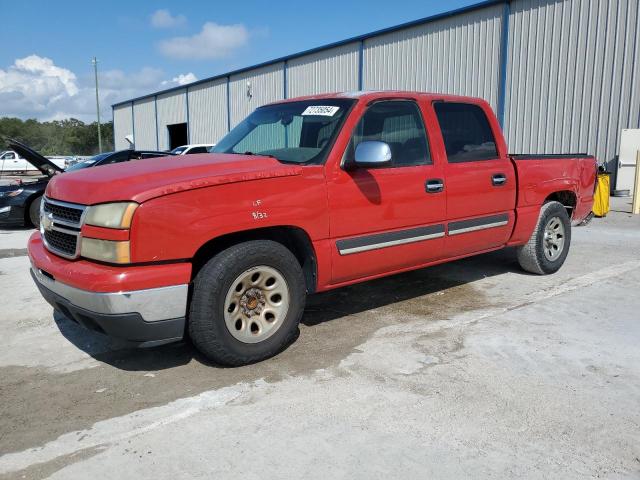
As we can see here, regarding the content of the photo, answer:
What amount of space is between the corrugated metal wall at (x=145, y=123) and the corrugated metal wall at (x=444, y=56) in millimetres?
21685

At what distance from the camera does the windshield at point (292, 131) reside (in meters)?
4.03

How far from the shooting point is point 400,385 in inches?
130

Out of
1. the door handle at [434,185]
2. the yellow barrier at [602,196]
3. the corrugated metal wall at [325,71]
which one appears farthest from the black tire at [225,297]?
the corrugated metal wall at [325,71]

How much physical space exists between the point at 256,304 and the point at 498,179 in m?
2.76

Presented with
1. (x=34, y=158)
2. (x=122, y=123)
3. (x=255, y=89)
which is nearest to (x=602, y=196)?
(x=34, y=158)

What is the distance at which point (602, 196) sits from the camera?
32.7 ft

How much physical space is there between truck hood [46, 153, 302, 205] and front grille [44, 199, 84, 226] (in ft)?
0.17

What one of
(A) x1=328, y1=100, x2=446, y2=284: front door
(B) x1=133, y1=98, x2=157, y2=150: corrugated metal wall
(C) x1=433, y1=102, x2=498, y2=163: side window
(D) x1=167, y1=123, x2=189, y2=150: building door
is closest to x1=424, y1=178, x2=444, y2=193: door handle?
(A) x1=328, y1=100, x2=446, y2=284: front door

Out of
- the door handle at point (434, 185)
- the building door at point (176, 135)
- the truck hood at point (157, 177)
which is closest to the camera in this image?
the truck hood at point (157, 177)

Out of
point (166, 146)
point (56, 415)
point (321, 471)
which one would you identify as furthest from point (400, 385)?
point (166, 146)

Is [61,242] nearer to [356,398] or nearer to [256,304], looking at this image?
[256,304]

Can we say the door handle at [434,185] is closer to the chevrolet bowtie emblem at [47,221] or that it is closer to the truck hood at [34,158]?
the chevrolet bowtie emblem at [47,221]

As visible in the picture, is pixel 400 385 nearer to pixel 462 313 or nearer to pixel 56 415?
pixel 462 313

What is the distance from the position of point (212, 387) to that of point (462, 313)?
242cm
